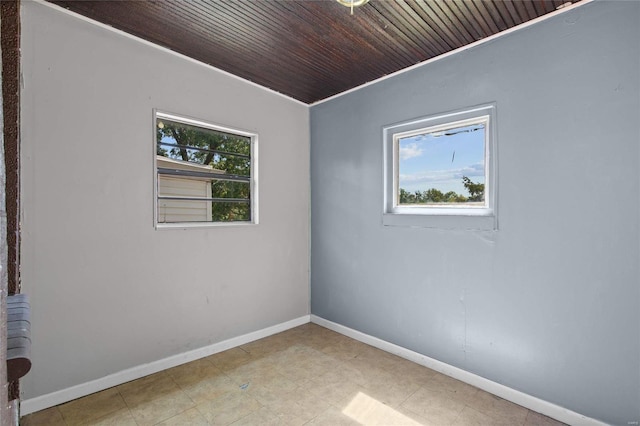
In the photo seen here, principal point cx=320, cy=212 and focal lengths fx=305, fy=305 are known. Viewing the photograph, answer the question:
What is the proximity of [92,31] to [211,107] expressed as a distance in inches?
38.6

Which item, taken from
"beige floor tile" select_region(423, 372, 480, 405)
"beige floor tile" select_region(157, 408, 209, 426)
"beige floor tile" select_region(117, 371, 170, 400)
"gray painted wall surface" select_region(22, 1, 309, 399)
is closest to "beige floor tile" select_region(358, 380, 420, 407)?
"beige floor tile" select_region(423, 372, 480, 405)

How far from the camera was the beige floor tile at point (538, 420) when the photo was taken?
1970 millimetres

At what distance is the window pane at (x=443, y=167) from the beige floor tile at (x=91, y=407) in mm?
2805

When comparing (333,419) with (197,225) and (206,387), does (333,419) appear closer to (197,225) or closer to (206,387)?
(206,387)

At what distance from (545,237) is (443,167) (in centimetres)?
94

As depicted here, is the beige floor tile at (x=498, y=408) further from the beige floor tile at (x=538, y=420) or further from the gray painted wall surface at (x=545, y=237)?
the gray painted wall surface at (x=545, y=237)

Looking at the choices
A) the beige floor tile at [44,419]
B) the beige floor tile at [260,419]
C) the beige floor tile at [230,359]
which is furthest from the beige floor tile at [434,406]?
the beige floor tile at [44,419]

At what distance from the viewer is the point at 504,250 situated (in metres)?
2.27

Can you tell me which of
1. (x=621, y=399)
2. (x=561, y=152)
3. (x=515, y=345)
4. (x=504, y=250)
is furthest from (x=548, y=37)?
(x=621, y=399)

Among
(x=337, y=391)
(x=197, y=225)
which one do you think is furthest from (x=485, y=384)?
(x=197, y=225)

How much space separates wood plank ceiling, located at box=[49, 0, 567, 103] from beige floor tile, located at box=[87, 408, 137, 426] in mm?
2754

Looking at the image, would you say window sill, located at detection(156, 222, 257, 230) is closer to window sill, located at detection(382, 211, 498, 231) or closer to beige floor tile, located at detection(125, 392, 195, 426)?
beige floor tile, located at detection(125, 392, 195, 426)

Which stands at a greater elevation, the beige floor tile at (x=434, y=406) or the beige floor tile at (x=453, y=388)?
the beige floor tile at (x=453, y=388)

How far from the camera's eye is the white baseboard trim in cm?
208
